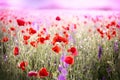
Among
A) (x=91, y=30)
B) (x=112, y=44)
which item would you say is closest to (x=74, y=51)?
(x=112, y=44)

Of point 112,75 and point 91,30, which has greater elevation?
point 91,30

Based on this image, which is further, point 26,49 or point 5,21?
point 5,21

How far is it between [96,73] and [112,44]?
1.55ft

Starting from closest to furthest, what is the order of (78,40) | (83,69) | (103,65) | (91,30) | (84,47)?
1. (83,69)
2. (103,65)
3. (84,47)
4. (78,40)
5. (91,30)

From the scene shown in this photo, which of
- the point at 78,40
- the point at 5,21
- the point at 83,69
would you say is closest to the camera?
the point at 83,69

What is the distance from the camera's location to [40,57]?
2.23 m

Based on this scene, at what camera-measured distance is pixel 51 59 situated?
2.10m

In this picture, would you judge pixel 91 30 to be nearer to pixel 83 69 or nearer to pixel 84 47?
A: pixel 84 47

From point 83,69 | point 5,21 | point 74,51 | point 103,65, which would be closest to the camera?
point 74,51

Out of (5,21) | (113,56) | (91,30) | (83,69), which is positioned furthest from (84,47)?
(5,21)

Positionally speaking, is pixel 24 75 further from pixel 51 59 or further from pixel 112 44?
pixel 112 44

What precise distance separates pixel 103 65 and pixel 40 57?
0.43 meters

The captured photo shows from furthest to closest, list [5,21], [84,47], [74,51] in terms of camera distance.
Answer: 1. [5,21]
2. [84,47]
3. [74,51]

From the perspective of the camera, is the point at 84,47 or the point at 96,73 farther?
the point at 84,47
